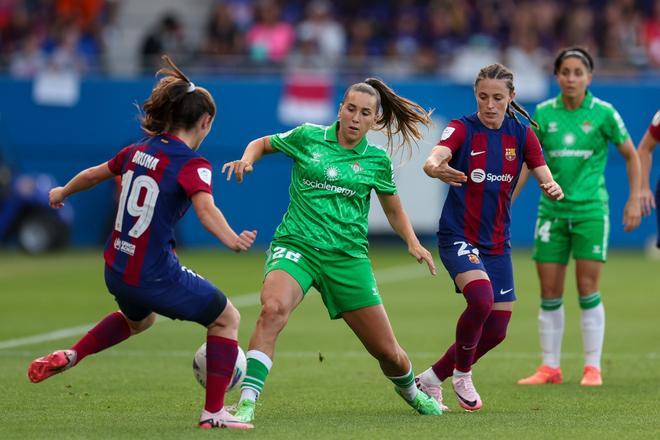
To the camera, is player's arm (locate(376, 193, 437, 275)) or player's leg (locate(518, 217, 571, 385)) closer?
player's arm (locate(376, 193, 437, 275))

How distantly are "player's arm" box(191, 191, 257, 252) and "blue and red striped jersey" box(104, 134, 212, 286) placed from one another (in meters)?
0.09

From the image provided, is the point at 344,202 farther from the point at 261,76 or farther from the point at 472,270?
the point at 261,76

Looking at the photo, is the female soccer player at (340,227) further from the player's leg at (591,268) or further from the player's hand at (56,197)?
the player's leg at (591,268)

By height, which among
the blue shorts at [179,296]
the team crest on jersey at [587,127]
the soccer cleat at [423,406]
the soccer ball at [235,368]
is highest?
the team crest on jersey at [587,127]

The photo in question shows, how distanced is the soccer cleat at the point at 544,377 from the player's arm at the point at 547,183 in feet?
6.71

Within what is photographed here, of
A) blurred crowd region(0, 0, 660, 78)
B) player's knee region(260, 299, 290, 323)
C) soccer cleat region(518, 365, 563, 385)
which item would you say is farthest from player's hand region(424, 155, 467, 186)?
blurred crowd region(0, 0, 660, 78)

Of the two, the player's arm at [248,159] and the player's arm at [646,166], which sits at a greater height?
the player's arm at [248,159]

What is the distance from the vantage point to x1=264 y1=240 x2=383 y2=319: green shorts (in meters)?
7.97

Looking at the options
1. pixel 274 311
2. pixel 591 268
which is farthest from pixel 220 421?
pixel 591 268

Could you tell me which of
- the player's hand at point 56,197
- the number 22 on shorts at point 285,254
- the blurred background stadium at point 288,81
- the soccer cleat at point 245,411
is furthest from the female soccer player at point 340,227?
the blurred background stadium at point 288,81

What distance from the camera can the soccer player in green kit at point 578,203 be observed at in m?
10.3

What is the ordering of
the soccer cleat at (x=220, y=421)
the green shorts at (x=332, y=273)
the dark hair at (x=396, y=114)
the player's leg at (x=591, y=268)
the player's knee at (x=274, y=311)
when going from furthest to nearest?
the player's leg at (x=591, y=268), the dark hair at (x=396, y=114), the green shorts at (x=332, y=273), the player's knee at (x=274, y=311), the soccer cleat at (x=220, y=421)

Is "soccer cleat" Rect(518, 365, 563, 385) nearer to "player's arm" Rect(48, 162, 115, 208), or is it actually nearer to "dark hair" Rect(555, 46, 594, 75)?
"dark hair" Rect(555, 46, 594, 75)

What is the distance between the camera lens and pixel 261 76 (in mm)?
26188
